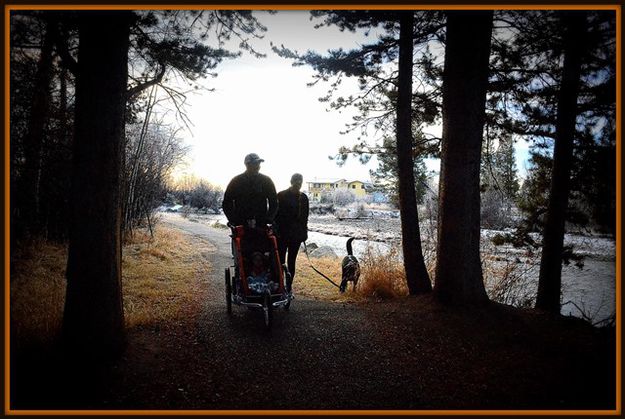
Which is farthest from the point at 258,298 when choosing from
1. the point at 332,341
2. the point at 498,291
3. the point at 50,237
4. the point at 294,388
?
the point at 50,237

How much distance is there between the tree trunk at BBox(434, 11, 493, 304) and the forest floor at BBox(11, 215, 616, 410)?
0.48 m

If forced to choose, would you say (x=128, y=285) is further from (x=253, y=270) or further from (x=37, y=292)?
(x=253, y=270)

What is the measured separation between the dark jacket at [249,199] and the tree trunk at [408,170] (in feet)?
8.72

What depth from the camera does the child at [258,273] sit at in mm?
4422

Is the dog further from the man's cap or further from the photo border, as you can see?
the photo border

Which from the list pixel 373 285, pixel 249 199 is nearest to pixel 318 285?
pixel 373 285

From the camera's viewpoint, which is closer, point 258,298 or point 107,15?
point 107,15

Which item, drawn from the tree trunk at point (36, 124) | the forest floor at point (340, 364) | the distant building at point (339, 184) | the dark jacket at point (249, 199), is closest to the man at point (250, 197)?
the dark jacket at point (249, 199)

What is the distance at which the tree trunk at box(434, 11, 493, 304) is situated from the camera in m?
4.15

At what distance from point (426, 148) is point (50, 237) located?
463 inches

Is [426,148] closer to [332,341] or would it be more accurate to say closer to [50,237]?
[332,341]

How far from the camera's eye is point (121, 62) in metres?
3.07

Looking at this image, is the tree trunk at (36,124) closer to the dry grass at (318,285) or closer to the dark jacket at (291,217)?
the dark jacket at (291,217)

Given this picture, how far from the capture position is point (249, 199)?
16.0 ft
